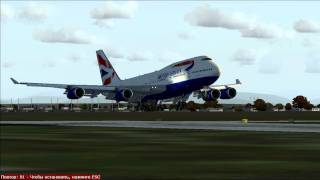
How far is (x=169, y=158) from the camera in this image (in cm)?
2567

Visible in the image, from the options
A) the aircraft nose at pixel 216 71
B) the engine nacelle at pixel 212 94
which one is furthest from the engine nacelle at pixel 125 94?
the aircraft nose at pixel 216 71

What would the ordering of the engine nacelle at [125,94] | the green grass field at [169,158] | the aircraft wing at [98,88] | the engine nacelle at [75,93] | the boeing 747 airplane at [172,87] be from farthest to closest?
1. the aircraft wing at [98,88]
2. the engine nacelle at [125,94]
3. the engine nacelle at [75,93]
4. the boeing 747 airplane at [172,87]
5. the green grass field at [169,158]

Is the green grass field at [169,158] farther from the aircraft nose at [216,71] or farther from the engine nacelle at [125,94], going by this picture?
the engine nacelle at [125,94]

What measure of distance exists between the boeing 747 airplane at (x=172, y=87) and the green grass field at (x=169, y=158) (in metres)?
71.6

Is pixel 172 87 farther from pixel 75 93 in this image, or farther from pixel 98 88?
pixel 75 93

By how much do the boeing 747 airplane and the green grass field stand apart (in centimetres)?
7156

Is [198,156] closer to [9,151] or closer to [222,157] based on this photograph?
[222,157]

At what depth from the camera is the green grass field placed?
20781 mm

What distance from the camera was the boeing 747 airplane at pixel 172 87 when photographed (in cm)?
10791

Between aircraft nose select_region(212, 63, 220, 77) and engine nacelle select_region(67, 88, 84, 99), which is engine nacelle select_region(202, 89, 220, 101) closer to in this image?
aircraft nose select_region(212, 63, 220, 77)

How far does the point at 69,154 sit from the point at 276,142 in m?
11.7

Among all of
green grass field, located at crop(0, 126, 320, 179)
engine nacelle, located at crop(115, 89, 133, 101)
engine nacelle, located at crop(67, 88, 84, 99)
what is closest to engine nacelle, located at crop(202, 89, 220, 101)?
engine nacelle, located at crop(115, 89, 133, 101)

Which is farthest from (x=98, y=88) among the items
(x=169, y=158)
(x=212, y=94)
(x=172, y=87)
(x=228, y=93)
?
(x=169, y=158)

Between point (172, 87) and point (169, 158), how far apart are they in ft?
284
